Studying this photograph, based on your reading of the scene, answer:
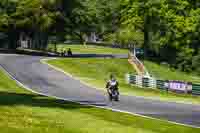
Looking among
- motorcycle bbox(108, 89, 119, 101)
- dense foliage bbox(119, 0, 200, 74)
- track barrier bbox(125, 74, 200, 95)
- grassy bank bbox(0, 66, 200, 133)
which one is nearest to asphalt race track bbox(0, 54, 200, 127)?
motorcycle bbox(108, 89, 119, 101)

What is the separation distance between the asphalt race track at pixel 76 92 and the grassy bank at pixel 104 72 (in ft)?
7.40

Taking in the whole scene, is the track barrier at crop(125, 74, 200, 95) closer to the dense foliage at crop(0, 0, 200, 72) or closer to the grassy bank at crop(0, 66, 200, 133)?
the grassy bank at crop(0, 66, 200, 133)

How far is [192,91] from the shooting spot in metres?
48.1

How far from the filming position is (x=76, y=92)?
45781 mm

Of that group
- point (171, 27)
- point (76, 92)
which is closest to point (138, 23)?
point (171, 27)

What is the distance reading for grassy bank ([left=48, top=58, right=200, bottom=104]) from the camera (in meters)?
47.4

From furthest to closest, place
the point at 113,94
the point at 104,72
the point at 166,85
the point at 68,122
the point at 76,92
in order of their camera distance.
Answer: the point at 104,72
the point at 166,85
the point at 76,92
the point at 113,94
the point at 68,122

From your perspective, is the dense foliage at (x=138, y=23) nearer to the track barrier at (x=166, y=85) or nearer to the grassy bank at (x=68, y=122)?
the track barrier at (x=166, y=85)

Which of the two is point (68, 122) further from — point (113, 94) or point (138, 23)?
point (138, 23)

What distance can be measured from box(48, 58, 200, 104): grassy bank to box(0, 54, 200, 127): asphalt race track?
7.40 ft

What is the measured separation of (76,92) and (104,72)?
27.7 meters

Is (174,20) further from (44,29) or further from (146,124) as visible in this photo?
(146,124)

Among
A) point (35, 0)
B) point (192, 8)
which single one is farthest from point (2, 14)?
point (192, 8)

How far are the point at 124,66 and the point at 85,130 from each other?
59215 mm
